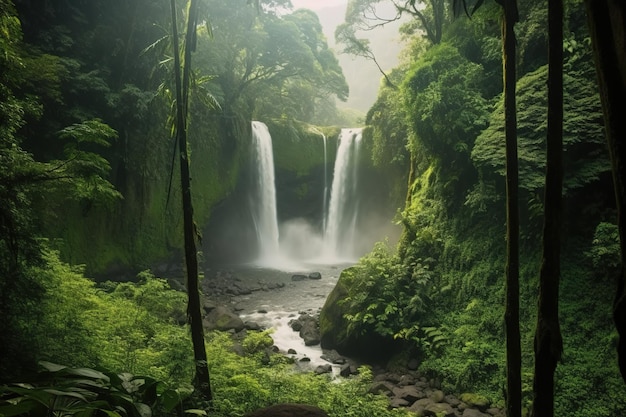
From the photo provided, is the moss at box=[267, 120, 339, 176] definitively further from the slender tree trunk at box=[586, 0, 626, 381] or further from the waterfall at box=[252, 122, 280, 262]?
the slender tree trunk at box=[586, 0, 626, 381]

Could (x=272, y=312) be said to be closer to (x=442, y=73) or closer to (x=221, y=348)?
(x=221, y=348)

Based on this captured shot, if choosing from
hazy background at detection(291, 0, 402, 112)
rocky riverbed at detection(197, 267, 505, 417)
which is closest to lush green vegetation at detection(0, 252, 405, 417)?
rocky riverbed at detection(197, 267, 505, 417)

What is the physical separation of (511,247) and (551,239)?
667 mm

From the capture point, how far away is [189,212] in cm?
553

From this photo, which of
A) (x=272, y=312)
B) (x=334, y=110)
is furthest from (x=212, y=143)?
(x=334, y=110)

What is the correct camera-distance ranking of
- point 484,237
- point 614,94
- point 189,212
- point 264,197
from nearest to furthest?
point 614,94 < point 189,212 < point 484,237 < point 264,197

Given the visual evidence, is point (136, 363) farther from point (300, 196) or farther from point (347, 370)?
point (300, 196)

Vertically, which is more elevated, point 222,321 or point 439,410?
point 222,321

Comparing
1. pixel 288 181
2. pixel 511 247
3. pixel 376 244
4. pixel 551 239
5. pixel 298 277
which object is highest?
pixel 288 181

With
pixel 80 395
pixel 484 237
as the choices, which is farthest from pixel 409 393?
pixel 80 395

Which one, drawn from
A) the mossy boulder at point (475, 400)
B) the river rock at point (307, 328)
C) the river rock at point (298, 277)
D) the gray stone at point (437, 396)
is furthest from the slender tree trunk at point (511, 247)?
the river rock at point (298, 277)

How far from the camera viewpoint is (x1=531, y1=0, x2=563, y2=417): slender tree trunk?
4.15 m

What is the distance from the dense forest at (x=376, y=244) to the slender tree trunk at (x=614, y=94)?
10 mm

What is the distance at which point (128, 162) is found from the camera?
568 inches
